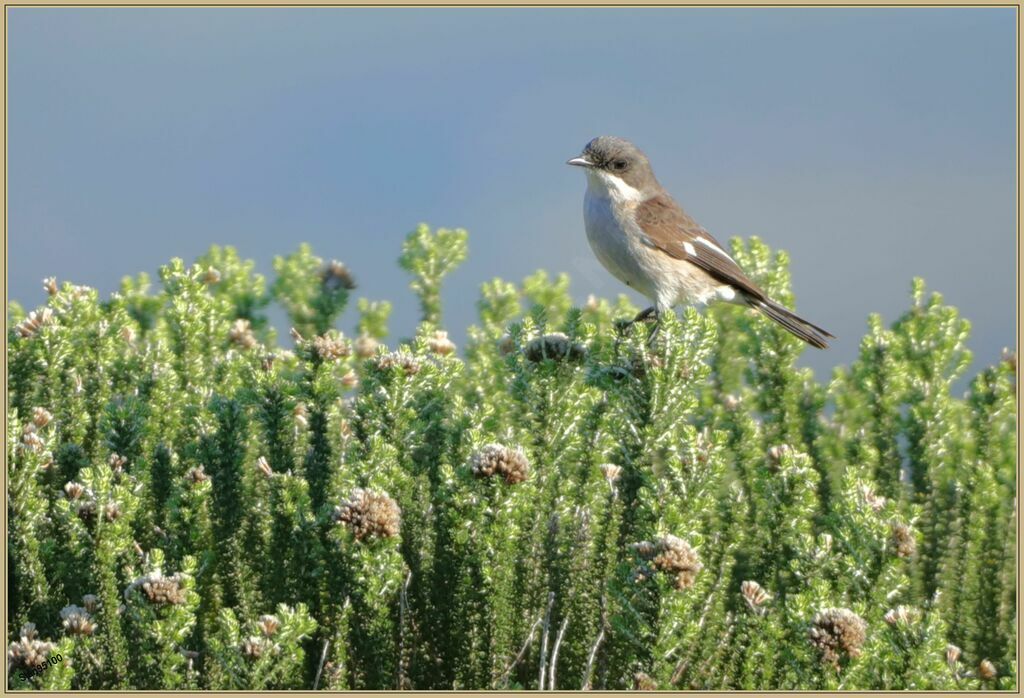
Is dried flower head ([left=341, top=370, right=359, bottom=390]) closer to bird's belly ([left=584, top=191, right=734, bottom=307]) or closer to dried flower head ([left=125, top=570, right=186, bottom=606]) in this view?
bird's belly ([left=584, top=191, right=734, bottom=307])

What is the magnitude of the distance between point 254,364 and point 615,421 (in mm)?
1965

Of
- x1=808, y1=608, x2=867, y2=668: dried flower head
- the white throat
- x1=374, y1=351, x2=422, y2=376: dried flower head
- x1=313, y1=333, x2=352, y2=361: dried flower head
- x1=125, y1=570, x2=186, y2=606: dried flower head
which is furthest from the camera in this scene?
the white throat

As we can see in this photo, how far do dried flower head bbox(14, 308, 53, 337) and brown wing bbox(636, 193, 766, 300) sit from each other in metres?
3.63

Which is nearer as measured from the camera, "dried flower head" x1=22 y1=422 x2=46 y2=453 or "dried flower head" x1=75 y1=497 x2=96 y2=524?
"dried flower head" x1=75 y1=497 x2=96 y2=524

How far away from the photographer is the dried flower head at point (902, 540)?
3963 mm

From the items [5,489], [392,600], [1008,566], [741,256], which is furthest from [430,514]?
[741,256]

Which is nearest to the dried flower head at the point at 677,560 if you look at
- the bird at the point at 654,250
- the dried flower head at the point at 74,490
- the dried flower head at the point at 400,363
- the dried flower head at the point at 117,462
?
the dried flower head at the point at 400,363

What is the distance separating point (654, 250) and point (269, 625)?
4143 millimetres

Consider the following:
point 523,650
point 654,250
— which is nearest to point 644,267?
point 654,250

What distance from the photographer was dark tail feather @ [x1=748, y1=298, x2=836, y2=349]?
6676 mm

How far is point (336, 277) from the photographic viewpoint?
7.88 m

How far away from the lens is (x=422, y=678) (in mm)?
4277

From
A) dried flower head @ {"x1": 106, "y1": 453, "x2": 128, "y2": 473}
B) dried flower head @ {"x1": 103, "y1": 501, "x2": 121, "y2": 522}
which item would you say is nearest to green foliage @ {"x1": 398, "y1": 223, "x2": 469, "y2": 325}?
dried flower head @ {"x1": 106, "y1": 453, "x2": 128, "y2": 473}

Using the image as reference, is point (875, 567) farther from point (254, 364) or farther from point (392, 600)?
point (254, 364)
